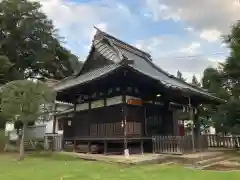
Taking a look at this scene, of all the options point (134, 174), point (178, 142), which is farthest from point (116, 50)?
point (134, 174)

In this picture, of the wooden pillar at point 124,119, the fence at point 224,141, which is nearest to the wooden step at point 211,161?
the wooden pillar at point 124,119

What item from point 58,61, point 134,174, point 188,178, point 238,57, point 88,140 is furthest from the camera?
point 58,61

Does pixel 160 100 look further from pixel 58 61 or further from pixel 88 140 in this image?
pixel 58 61

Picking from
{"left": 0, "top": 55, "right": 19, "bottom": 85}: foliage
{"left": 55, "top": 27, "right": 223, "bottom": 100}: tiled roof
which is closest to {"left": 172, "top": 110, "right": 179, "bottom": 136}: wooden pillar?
{"left": 55, "top": 27, "right": 223, "bottom": 100}: tiled roof

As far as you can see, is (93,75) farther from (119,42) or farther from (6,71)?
(6,71)

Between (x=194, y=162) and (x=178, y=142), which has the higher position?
(x=178, y=142)

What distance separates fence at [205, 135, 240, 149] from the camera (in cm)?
1662

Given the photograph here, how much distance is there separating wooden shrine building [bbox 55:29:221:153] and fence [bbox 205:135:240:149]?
69.1 inches

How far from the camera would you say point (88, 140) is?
47.2 feet

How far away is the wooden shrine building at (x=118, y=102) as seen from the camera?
498 inches

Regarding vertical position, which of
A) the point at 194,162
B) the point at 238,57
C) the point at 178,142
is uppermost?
the point at 238,57

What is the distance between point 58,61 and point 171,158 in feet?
69.5

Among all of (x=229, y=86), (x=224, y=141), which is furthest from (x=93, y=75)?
(x=229, y=86)

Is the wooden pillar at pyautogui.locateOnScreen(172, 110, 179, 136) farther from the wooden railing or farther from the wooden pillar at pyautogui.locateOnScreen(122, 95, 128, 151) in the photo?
the wooden pillar at pyautogui.locateOnScreen(122, 95, 128, 151)
